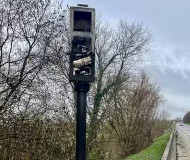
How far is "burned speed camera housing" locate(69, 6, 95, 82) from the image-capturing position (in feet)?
11.4

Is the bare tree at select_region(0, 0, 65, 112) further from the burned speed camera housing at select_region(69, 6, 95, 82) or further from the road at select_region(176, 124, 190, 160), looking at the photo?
the road at select_region(176, 124, 190, 160)

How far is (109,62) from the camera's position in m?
34.4

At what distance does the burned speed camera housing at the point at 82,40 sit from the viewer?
3463 mm

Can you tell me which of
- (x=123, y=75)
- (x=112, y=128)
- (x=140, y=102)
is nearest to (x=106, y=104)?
(x=112, y=128)

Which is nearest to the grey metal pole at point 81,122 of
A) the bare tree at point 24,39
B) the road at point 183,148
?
the bare tree at point 24,39

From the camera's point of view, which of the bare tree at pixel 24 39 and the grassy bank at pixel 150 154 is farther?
the grassy bank at pixel 150 154

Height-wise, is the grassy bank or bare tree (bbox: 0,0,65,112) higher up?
bare tree (bbox: 0,0,65,112)

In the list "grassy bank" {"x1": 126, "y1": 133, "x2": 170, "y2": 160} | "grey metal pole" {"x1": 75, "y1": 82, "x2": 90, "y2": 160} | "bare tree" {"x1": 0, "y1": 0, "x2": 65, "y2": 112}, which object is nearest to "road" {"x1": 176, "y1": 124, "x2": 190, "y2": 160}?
"grassy bank" {"x1": 126, "y1": 133, "x2": 170, "y2": 160}

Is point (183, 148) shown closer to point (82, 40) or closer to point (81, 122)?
point (81, 122)

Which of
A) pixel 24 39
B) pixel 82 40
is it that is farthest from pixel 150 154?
pixel 82 40

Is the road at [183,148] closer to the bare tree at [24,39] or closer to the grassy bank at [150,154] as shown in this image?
the grassy bank at [150,154]

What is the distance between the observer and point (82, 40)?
351 centimetres

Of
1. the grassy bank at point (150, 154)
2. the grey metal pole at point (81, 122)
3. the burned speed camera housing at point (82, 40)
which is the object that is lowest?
the grassy bank at point (150, 154)

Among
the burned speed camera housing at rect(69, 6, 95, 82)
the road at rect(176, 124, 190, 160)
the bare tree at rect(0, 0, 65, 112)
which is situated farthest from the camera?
the road at rect(176, 124, 190, 160)
